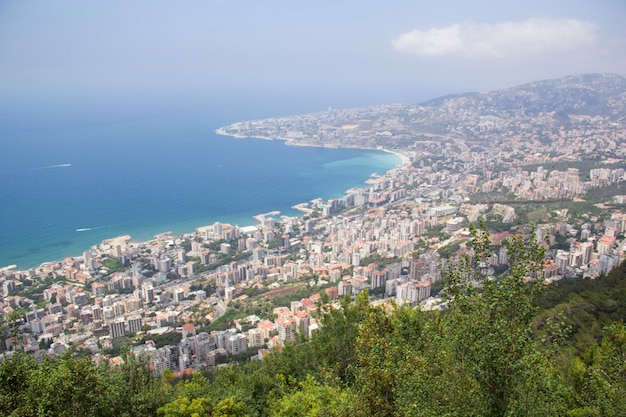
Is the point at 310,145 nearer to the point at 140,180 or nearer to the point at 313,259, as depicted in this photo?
the point at 140,180

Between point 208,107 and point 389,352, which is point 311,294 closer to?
point 389,352

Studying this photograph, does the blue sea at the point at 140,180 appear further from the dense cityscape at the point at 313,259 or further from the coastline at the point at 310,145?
the dense cityscape at the point at 313,259

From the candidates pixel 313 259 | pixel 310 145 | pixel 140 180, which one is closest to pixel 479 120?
pixel 310 145

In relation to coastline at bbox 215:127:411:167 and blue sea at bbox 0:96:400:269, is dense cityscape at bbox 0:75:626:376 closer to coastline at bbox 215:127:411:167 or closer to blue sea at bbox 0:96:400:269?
coastline at bbox 215:127:411:167

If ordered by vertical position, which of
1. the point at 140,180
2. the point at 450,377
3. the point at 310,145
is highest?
the point at 450,377

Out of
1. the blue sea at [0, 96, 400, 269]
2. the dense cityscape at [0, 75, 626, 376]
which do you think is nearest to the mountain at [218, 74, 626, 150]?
the blue sea at [0, 96, 400, 269]

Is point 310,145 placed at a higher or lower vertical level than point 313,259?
higher
